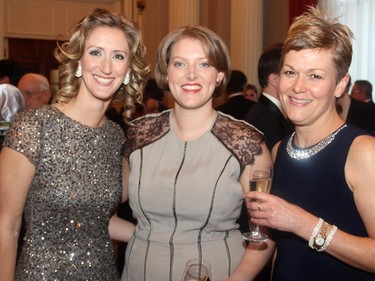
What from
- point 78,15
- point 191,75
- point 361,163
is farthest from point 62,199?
point 78,15

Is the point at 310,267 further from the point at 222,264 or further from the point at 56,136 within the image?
the point at 56,136

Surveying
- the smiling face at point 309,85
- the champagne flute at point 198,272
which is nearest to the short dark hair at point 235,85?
the smiling face at point 309,85

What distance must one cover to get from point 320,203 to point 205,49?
2.69 feet

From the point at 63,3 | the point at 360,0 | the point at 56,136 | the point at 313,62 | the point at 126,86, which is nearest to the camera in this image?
the point at 313,62

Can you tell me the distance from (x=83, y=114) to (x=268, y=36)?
18.9 ft

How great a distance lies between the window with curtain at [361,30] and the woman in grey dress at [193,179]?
4.22 m

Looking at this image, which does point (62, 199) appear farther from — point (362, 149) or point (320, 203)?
point (362, 149)

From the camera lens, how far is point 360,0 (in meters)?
6.30

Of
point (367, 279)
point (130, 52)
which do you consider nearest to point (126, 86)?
point (130, 52)

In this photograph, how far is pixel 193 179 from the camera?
7.45 ft

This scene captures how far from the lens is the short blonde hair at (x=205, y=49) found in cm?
229

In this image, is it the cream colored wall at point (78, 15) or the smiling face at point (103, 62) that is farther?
the cream colored wall at point (78, 15)

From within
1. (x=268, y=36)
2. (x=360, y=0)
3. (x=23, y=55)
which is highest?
(x=360, y=0)

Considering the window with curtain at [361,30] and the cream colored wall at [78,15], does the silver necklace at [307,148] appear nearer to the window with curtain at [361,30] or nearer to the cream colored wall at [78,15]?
the window with curtain at [361,30]
